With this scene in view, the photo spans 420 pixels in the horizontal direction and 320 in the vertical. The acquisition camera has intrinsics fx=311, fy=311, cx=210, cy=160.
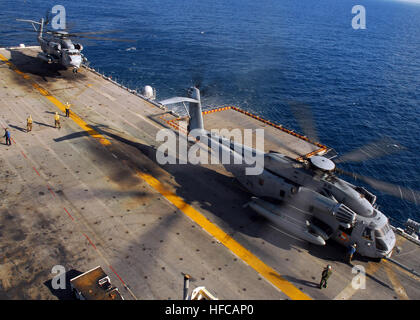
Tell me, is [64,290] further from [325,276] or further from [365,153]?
[365,153]

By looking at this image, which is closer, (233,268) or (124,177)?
(233,268)

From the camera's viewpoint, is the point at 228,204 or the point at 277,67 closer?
the point at 228,204

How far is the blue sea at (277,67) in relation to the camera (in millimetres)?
49375

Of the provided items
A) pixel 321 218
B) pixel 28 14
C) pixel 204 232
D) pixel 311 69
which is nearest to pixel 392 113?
pixel 311 69

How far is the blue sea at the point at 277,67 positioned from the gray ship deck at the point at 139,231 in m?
11.6

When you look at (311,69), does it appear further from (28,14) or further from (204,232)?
(28,14)

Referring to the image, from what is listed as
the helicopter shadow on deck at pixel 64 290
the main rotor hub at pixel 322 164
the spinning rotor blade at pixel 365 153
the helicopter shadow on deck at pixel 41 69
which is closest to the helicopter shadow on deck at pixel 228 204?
the main rotor hub at pixel 322 164

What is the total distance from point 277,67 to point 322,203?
6021cm

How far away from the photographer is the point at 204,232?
21.3 m

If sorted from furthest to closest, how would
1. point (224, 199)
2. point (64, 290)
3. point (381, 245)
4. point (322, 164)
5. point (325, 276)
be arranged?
point (224, 199)
point (322, 164)
point (381, 245)
point (325, 276)
point (64, 290)

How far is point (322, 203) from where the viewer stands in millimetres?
19828

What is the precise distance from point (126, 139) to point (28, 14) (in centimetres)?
8786

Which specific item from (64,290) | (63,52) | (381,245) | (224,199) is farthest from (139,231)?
(63,52)

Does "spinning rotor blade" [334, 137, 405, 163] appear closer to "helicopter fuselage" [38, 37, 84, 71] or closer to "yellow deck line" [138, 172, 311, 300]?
"yellow deck line" [138, 172, 311, 300]
